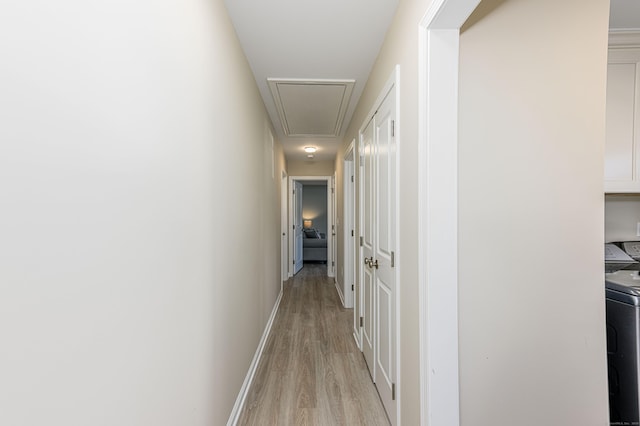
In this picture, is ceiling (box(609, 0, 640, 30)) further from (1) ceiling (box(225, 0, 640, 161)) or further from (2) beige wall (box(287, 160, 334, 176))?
(2) beige wall (box(287, 160, 334, 176))

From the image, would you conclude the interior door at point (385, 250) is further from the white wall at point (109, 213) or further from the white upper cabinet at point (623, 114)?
the white upper cabinet at point (623, 114)

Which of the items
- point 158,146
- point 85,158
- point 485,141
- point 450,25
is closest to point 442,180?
point 485,141

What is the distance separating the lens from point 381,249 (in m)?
2.09

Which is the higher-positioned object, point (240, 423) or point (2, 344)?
point (2, 344)

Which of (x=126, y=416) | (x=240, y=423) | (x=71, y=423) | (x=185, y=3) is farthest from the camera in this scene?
(x=240, y=423)

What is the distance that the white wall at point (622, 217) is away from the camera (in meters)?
2.12

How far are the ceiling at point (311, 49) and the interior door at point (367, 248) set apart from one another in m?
0.50

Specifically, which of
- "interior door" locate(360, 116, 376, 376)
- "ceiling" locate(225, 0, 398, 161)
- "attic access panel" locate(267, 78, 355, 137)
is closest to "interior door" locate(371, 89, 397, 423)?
"interior door" locate(360, 116, 376, 376)

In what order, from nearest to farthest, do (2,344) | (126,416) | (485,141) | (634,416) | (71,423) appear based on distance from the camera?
(2,344)
(71,423)
(126,416)
(485,141)
(634,416)

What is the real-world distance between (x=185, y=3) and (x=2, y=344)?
1.21 metres

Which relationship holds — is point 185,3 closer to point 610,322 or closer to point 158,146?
point 158,146

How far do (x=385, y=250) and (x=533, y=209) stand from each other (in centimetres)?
88

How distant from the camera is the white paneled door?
1.78 metres

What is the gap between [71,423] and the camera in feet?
1.99
